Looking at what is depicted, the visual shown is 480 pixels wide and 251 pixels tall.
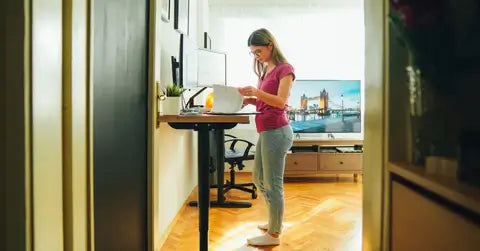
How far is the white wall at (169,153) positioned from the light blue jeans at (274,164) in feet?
1.87

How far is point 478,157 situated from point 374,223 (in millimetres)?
362

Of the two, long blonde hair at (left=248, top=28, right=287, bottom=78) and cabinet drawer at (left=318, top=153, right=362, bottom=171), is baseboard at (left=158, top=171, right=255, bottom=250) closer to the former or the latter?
long blonde hair at (left=248, top=28, right=287, bottom=78)

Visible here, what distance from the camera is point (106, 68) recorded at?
4.04 ft

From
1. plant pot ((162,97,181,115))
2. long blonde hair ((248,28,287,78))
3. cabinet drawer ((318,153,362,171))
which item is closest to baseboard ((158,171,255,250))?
plant pot ((162,97,181,115))

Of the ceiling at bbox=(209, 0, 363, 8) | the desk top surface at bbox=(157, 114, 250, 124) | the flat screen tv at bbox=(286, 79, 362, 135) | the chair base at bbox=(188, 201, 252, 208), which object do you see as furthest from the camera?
the ceiling at bbox=(209, 0, 363, 8)

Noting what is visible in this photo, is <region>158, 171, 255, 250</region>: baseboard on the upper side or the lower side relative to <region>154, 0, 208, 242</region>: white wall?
lower

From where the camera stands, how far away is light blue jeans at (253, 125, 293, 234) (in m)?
2.03

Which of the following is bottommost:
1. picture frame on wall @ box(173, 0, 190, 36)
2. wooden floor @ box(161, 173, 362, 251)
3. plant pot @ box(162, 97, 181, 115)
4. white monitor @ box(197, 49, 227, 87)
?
wooden floor @ box(161, 173, 362, 251)

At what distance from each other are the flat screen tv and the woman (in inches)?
89.2

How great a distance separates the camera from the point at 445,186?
515 mm

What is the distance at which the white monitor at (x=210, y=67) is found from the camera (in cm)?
263

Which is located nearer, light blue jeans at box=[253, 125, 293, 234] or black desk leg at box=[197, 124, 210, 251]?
black desk leg at box=[197, 124, 210, 251]

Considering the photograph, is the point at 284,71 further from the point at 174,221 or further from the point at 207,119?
the point at 174,221

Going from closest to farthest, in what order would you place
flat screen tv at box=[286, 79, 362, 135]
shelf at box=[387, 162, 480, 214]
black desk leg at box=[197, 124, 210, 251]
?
shelf at box=[387, 162, 480, 214] < black desk leg at box=[197, 124, 210, 251] < flat screen tv at box=[286, 79, 362, 135]
